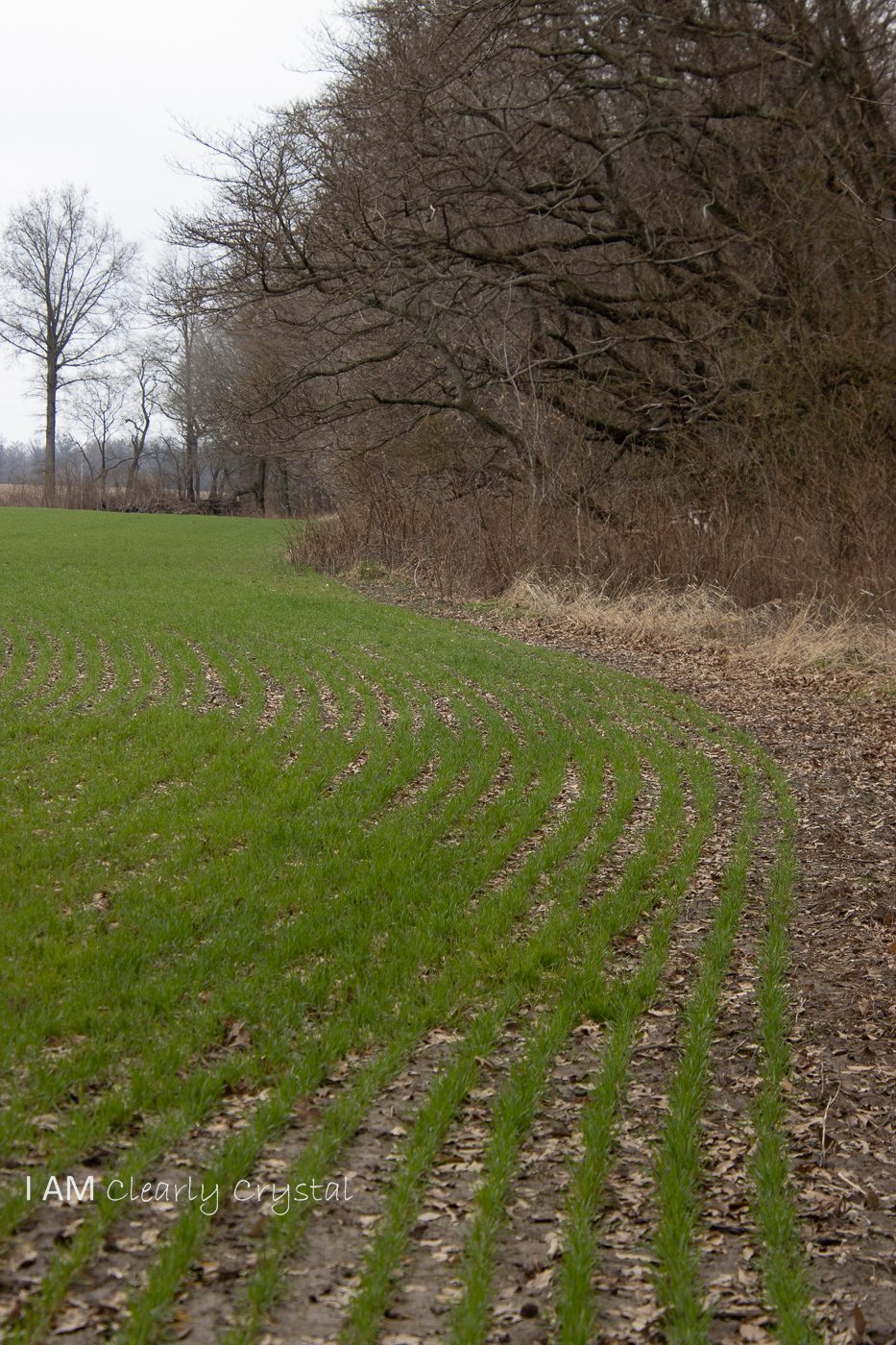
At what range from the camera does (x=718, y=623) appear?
13.9 m

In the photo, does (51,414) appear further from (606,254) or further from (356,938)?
(356,938)

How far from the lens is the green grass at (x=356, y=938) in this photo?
3.02 m

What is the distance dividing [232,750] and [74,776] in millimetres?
1165

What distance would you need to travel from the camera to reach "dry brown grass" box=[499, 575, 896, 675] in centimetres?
1183

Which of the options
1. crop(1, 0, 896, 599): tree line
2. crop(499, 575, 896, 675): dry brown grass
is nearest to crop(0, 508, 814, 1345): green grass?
crop(499, 575, 896, 675): dry brown grass

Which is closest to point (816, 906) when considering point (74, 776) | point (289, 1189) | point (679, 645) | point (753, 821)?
point (753, 821)

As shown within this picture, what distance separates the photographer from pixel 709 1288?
2854 millimetres

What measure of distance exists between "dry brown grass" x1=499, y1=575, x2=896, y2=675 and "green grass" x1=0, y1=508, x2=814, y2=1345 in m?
2.59

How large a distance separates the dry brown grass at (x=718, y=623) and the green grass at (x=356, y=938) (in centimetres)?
259

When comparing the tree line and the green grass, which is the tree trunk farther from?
the green grass

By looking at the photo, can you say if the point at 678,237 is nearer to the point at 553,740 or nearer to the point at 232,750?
the point at 553,740

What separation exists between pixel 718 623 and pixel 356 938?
33.1ft

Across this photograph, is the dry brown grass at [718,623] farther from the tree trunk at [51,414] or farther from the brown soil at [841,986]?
the tree trunk at [51,414]

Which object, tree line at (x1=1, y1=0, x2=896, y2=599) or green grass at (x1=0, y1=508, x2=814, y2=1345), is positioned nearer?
green grass at (x1=0, y1=508, x2=814, y2=1345)
